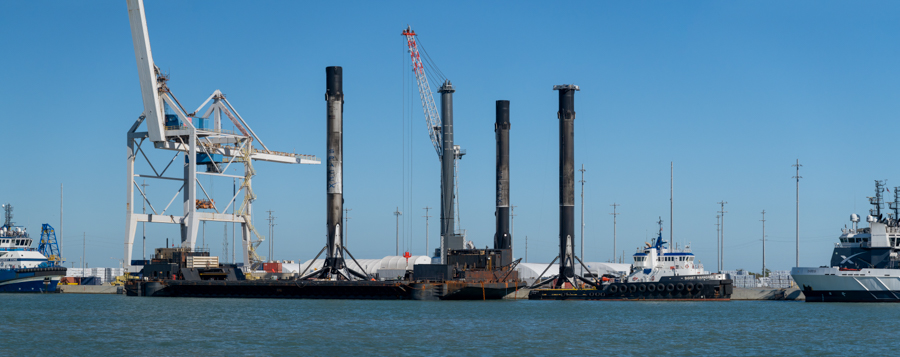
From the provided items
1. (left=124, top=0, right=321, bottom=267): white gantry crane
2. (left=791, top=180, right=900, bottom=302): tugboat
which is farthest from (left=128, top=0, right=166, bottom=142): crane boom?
(left=791, top=180, right=900, bottom=302): tugboat

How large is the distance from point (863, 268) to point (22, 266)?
262 ft

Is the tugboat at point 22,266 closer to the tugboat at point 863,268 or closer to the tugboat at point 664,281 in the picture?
the tugboat at point 664,281

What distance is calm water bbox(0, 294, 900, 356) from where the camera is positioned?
40.2 m

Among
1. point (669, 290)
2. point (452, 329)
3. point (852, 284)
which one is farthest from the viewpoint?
point (669, 290)

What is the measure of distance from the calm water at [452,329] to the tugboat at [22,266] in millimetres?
32143

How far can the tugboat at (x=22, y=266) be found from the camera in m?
98.1

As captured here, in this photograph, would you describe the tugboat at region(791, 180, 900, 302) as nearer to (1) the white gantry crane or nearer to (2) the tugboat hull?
(2) the tugboat hull

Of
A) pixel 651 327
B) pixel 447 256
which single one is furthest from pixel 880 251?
pixel 447 256

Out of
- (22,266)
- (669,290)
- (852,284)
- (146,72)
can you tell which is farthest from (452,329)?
(22,266)

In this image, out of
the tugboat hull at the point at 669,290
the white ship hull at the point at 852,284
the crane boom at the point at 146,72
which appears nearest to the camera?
the white ship hull at the point at 852,284

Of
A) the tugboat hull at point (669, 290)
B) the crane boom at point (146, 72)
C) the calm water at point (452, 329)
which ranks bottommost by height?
the calm water at point (452, 329)

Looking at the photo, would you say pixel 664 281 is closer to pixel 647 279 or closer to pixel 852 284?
pixel 647 279

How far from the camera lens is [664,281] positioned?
231ft

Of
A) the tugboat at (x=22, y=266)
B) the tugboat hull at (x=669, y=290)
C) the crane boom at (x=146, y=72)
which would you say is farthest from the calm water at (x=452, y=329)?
the tugboat at (x=22, y=266)
